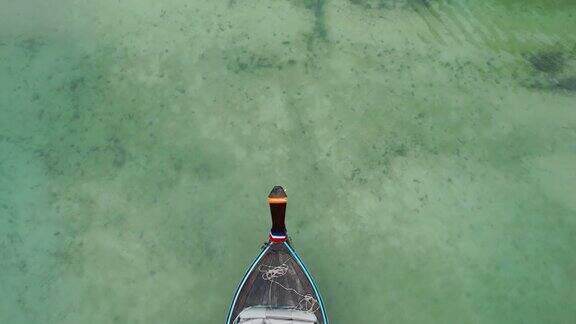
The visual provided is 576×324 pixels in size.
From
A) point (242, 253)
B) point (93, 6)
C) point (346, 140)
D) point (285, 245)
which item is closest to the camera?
point (285, 245)

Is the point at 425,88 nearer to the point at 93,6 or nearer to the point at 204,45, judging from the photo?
the point at 204,45

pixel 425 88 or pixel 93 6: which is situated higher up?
pixel 93 6

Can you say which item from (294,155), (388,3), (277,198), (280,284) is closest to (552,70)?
(388,3)

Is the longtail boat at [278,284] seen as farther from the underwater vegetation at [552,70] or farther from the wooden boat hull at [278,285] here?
the underwater vegetation at [552,70]

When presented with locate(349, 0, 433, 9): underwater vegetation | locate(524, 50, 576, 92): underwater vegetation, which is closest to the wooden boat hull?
locate(349, 0, 433, 9): underwater vegetation

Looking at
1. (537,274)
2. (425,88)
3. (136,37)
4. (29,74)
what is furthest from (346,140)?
(29,74)

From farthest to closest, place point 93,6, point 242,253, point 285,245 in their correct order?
point 93,6 < point 242,253 < point 285,245

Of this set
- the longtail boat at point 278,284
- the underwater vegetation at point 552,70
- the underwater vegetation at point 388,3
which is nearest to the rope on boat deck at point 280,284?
the longtail boat at point 278,284
